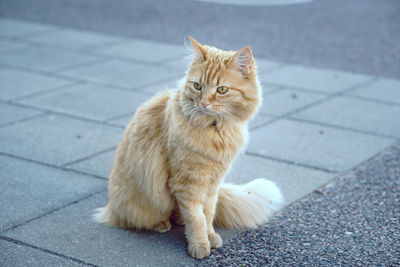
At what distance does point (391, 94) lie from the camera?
6.82m

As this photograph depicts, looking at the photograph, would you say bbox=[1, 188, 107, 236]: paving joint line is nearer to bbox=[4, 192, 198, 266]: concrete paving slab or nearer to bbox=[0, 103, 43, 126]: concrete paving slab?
bbox=[4, 192, 198, 266]: concrete paving slab

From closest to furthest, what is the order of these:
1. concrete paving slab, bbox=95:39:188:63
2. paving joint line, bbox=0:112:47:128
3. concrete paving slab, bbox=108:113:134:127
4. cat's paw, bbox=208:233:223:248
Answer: cat's paw, bbox=208:233:223:248
paving joint line, bbox=0:112:47:128
concrete paving slab, bbox=108:113:134:127
concrete paving slab, bbox=95:39:188:63

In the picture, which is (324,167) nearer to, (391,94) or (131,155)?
(131,155)

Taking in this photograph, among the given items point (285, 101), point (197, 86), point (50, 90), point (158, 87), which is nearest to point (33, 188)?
point (197, 86)

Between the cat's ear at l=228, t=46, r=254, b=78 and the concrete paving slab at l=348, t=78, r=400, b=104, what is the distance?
3.85 metres

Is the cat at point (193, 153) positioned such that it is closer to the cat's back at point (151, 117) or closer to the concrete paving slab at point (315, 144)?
the cat's back at point (151, 117)

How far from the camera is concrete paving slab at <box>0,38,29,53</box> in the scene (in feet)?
27.9

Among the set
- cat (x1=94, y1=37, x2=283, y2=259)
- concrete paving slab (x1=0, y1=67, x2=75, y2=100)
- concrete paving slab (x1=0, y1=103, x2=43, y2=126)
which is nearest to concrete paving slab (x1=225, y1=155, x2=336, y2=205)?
cat (x1=94, y1=37, x2=283, y2=259)

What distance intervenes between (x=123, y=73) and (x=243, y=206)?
163 inches

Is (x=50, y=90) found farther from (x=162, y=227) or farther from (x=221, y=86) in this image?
(x=221, y=86)

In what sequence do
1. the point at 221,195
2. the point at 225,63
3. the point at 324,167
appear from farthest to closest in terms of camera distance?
the point at 324,167 → the point at 221,195 → the point at 225,63

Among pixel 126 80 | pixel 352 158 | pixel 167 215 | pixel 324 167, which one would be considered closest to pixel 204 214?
pixel 167 215

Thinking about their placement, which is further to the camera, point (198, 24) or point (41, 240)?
point (198, 24)

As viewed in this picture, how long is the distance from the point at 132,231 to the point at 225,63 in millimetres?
1391
